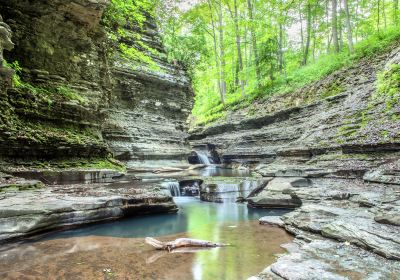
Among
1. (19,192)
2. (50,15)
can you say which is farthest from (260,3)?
(19,192)

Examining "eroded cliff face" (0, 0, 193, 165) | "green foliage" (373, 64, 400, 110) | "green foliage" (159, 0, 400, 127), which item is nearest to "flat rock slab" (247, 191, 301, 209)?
"green foliage" (373, 64, 400, 110)

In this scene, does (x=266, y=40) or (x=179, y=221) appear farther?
(x=266, y=40)

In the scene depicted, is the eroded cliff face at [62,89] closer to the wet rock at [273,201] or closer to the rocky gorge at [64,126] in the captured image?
the rocky gorge at [64,126]

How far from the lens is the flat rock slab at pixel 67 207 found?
632 cm

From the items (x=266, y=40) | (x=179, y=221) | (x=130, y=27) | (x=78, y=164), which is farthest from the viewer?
(x=266, y=40)

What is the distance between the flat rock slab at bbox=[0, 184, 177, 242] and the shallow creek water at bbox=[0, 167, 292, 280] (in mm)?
288

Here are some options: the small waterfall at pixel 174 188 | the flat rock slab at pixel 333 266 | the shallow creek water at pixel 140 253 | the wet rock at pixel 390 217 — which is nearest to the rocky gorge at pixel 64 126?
the shallow creek water at pixel 140 253

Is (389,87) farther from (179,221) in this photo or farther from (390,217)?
(179,221)

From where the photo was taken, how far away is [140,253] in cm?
588

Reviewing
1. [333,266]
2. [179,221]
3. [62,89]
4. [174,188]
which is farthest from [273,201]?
[62,89]

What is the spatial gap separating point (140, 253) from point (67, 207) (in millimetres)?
2536

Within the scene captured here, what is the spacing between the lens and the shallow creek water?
484cm

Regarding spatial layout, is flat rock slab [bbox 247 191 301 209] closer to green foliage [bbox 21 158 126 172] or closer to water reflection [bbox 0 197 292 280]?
water reflection [bbox 0 197 292 280]

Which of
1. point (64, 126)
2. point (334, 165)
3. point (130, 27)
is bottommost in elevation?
point (334, 165)
